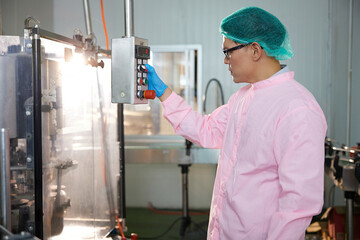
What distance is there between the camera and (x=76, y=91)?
1.38 metres

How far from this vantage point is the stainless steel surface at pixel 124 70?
113 centimetres

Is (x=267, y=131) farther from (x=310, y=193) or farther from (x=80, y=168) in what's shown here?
(x=80, y=168)

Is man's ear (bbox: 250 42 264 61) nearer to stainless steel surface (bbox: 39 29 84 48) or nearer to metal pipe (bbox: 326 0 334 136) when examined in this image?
stainless steel surface (bbox: 39 29 84 48)

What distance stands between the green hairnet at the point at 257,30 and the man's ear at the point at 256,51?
0.04 ft

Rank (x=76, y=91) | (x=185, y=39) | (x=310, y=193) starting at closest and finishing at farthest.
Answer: (x=310, y=193) → (x=76, y=91) → (x=185, y=39)

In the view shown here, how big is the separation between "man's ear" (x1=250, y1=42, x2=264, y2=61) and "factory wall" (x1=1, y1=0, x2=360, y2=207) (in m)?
2.13

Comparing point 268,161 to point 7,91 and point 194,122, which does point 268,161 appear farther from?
point 7,91

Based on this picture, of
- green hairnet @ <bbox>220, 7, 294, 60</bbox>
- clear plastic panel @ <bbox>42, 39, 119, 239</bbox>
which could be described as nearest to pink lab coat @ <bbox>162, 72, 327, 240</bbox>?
green hairnet @ <bbox>220, 7, 294, 60</bbox>

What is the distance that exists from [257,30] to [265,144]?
1.23ft

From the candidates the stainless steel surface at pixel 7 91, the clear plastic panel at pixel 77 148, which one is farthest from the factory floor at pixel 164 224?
the stainless steel surface at pixel 7 91

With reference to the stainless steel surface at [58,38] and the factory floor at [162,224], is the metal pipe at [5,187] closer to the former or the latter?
the stainless steel surface at [58,38]

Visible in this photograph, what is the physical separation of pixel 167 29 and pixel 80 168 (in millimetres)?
2334

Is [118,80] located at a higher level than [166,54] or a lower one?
lower

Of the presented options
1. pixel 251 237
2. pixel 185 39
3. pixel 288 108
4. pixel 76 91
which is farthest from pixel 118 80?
pixel 185 39
